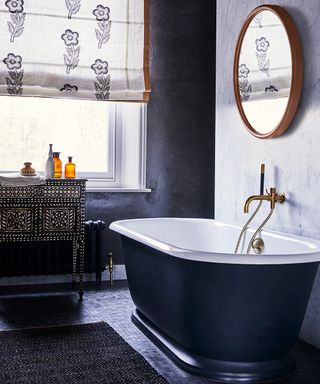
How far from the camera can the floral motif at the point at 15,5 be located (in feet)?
14.4

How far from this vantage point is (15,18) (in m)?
4.42

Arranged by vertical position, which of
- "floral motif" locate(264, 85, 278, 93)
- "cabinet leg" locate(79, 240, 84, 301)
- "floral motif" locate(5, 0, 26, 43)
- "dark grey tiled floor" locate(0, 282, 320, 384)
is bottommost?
"dark grey tiled floor" locate(0, 282, 320, 384)

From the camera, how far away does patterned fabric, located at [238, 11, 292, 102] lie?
337 cm

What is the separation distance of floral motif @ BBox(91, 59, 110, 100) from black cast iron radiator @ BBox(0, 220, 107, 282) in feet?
3.27

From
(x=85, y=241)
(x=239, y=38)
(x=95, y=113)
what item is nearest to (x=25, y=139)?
(x=95, y=113)

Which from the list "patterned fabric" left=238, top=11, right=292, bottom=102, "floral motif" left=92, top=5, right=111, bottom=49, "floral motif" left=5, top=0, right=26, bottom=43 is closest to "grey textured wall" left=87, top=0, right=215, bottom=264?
"floral motif" left=92, top=5, right=111, bottom=49

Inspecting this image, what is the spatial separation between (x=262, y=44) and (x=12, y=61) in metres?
1.91

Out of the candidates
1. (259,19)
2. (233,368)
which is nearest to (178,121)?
(259,19)

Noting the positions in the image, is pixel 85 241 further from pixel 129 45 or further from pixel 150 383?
pixel 150 383

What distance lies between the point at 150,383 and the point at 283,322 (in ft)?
2.10

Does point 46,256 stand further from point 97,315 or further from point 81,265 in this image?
point 97,315

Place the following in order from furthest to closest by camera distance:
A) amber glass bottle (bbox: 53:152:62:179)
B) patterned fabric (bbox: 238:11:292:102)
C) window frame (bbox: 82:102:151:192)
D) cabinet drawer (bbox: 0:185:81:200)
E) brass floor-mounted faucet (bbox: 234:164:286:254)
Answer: window frame (bbox: 82:102:151:192)
amber glass bottle (bbox: 53:152:62:179)
cabinet drawer (bbox: 0:185:81:200)
patterned fabric (bbox: 238:11:292:102)
brass floor-mounted faucet (bbox: 234:164:286:254)

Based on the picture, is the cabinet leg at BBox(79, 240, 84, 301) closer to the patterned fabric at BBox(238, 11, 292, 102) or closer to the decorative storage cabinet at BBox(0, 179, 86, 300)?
the decorative storage cabinet at BBox(0, 179, 86, 300)

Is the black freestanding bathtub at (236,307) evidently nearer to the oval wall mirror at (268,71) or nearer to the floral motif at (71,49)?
the oval wall mirror at (268,71)
